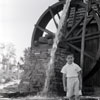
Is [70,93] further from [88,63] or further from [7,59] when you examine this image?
[7,59]

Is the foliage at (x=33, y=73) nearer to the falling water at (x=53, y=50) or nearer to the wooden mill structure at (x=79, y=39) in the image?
the falling water at (x=53, y=50)

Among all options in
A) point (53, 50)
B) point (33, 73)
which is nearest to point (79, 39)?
point (53, 50)

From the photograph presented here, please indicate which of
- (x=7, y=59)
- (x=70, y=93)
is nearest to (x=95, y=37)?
(x=70, y=93)

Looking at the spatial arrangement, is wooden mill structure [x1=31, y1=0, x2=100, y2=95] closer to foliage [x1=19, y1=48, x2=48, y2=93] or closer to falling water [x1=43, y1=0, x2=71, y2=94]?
falling water [x1=43, y1=0, x2=71, y2=94]

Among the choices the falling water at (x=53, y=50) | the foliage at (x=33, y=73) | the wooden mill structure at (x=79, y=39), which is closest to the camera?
the falling water at (x=53, y=50)

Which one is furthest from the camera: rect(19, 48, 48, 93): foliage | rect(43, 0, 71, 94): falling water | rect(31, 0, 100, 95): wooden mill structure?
rect(19, 48, 48, 93): foliage

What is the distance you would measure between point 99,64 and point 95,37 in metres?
1.08

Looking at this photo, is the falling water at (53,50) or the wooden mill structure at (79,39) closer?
the falling water at (53,50)

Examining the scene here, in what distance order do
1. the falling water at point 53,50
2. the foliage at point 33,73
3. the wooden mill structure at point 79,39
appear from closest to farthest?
the falling water at point 53,50
the wooden mill structure at point 79,39
the foliage at point 33,73

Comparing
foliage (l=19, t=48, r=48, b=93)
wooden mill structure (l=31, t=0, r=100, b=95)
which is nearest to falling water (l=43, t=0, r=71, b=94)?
wooden mill structure (l=31, t=0, r=100, b=95)

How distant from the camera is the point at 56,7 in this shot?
1162 cm

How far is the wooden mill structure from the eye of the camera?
957cm

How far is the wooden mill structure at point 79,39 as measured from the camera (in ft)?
31.4

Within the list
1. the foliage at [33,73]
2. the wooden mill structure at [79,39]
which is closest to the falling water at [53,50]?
the wooden mill structure at [79,39]
